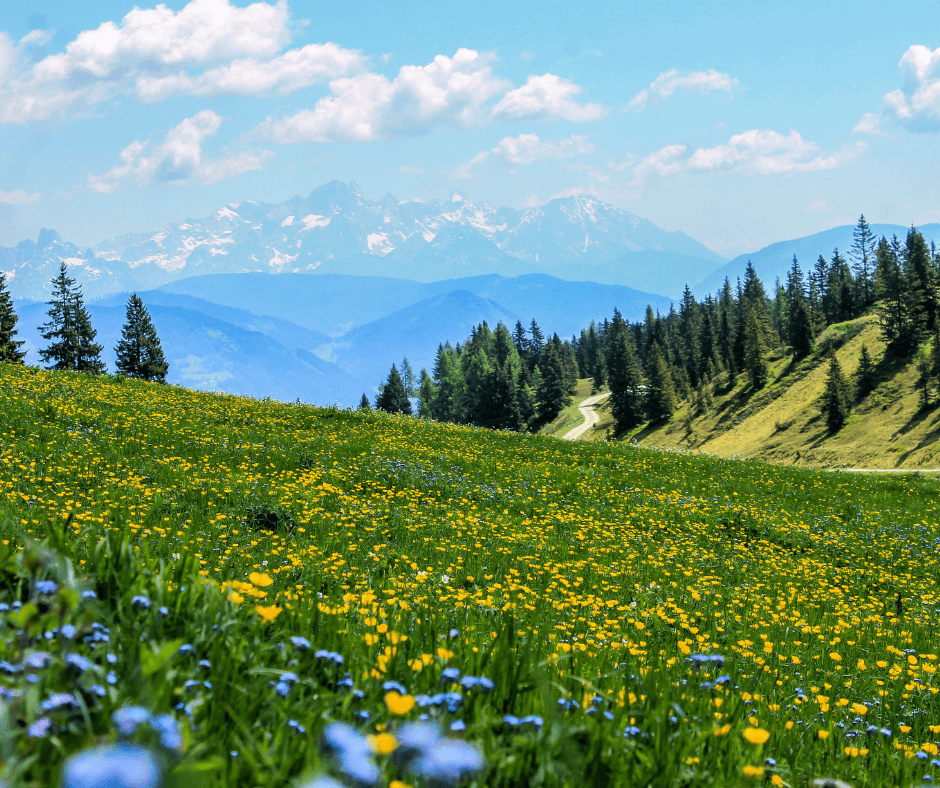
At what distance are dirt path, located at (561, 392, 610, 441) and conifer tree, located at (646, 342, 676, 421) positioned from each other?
13.3m

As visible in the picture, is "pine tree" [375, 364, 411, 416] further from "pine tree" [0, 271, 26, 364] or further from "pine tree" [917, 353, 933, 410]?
"pine tree" [917, 353, 933, 410]

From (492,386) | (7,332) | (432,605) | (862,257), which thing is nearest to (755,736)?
(432,605)

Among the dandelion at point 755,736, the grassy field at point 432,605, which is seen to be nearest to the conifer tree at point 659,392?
the grassy field at point 432,605

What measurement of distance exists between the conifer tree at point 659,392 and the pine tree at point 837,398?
3186cm

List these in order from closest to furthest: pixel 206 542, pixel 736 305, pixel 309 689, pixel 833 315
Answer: pixel 309 689, pixel 206 542, pixel 833 315, pixel 736 305

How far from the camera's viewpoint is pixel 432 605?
6410 millimetres

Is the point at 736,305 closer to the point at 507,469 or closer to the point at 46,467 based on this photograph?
the point at 507,469

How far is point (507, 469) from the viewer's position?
1606 cm

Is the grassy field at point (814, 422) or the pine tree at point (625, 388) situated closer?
the grassy field at point (814, 422)

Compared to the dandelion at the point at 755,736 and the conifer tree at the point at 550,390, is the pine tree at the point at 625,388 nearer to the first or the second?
the conifer tree at the point at 550,390

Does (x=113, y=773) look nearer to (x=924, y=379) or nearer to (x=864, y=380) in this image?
(x=924, y=379)

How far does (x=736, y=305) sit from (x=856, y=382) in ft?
220

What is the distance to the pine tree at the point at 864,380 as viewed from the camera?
75750 mm

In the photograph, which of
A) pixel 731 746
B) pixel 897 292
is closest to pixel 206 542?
pixel 731 746
